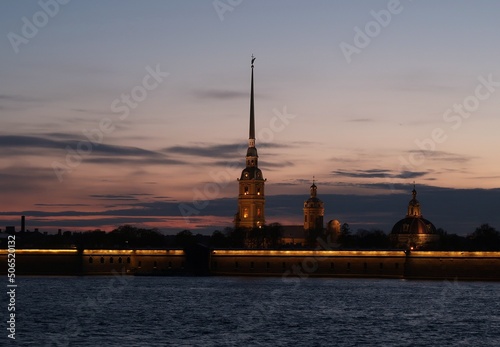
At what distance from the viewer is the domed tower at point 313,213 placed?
7608 inches

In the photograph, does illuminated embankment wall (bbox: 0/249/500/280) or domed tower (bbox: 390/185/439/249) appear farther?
domed tower (bbox: 390/185/439/249)

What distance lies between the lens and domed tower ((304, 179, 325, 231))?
19325 cm

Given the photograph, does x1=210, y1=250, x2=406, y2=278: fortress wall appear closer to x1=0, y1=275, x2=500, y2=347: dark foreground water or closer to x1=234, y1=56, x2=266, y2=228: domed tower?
x1=0, y1=275, x2=500, y2=347: dark foreground water

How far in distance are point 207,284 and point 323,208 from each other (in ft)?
309

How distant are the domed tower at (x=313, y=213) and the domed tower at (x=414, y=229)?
19.0 metres

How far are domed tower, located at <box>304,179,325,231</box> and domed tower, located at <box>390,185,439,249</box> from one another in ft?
62.3

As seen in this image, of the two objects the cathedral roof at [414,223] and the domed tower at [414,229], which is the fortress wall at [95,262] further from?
the cathedral roof at [414,223]

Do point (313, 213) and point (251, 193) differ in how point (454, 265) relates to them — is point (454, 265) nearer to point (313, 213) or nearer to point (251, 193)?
point (251, 193)

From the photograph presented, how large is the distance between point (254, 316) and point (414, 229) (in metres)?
112

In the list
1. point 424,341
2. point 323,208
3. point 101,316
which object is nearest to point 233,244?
point 323,208

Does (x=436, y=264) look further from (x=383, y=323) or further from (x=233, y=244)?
(x=383, y=323)

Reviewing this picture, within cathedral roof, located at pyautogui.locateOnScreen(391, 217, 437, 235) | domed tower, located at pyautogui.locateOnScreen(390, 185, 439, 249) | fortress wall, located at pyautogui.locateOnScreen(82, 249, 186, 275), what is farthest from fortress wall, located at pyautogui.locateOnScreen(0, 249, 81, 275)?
cathedral roof, located at pyautogui.locateOnScreen(391, 217, 437, 235)

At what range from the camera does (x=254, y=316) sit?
6259cm

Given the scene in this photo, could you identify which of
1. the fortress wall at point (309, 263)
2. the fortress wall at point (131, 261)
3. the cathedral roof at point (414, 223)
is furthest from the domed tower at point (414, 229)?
the fortress wall at point (131, 261)
